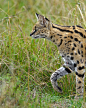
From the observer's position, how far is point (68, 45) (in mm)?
4652

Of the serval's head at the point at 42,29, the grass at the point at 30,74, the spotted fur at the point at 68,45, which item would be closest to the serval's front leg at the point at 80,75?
the spotted fur at the point at 68,45

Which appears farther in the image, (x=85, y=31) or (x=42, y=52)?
(x=42, y=52)

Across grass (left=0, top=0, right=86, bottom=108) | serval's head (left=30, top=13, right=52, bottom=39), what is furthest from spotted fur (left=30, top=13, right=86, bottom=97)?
grass (left=0, top=0, right=86, bottom=108)

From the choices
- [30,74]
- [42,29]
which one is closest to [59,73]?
[30,74]

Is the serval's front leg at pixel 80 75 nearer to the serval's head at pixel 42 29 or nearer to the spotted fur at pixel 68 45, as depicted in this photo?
the spotted fur at pixel 68 45

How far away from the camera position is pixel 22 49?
546cm

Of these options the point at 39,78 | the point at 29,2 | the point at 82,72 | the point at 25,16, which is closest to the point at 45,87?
the point at 39,78

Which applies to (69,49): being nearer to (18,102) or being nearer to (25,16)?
(18,102)

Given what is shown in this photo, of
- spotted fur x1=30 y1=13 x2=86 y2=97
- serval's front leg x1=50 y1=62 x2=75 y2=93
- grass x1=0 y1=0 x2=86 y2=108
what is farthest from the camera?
serval's front leg x1=50 y1=62 x2=75 y2=93

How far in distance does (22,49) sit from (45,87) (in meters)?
1.08

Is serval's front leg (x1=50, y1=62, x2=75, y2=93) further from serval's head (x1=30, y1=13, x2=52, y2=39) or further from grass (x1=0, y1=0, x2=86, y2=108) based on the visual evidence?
serval's head (x1=30, y1=13, x2=52, y2=39)

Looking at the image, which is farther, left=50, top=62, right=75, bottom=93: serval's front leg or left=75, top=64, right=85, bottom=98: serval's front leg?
left=50, top=62, right=75, bottom=93: serval's front leg

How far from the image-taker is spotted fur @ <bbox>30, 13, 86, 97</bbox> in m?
4.59

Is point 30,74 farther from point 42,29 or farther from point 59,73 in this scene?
point 42,29
